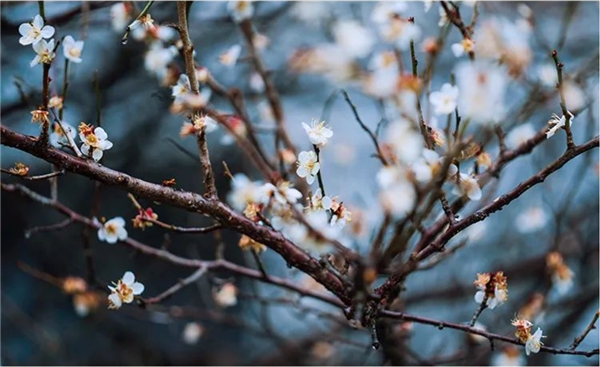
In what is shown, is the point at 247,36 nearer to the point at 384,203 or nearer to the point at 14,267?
the point at 384,203

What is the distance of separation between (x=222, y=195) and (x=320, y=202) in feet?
6.29

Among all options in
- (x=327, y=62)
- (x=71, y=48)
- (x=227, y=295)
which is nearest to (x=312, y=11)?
(x=327, y=62)

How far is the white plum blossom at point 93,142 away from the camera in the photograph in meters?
1.00

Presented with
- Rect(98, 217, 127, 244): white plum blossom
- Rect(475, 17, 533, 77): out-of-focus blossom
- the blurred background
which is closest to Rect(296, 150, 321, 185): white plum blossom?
Rect(98, 217, 127, 244): white plum blossom

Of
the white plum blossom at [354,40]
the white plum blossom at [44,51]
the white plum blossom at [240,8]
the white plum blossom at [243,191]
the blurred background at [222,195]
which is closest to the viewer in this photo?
the white plum blossom at [243,191]

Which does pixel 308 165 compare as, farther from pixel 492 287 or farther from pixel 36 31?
pixel 36 31

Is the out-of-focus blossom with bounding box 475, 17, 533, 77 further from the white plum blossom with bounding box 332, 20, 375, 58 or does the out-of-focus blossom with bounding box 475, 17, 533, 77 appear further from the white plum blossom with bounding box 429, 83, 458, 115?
the white plum blossom with bounding box 429, 83, 458, 115

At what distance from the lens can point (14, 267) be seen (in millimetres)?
2730

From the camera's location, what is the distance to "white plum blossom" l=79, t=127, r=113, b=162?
1002mm

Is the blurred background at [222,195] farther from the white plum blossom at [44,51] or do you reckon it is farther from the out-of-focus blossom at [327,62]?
the white plum blossom at [44,51]

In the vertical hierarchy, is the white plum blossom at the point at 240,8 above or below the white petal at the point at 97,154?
above

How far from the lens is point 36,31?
1062 mm

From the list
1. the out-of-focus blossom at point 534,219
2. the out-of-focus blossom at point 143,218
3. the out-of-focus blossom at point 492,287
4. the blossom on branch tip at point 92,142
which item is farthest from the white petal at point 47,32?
the out-of-focus blossom at point 534,219

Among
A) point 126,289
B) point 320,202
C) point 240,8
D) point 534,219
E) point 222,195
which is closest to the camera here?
point 320,202
